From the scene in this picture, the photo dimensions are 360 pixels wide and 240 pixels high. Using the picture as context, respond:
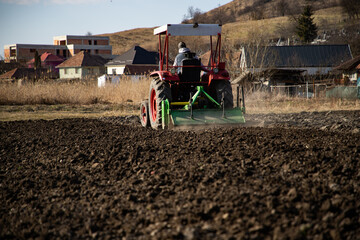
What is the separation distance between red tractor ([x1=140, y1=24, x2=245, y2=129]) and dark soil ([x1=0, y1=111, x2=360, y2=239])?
2.71 ft

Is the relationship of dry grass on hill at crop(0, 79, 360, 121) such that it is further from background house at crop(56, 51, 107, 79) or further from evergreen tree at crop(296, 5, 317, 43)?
evergreen tree at crop(296, 5, 317, 43)

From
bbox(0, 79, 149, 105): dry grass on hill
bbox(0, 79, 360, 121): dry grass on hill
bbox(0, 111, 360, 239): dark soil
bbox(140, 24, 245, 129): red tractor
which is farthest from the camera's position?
bbox(0, 79, 149, 105): dry grass on hill

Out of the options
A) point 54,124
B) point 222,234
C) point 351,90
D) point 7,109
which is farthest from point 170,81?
point 351,90

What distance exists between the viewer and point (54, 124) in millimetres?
11789

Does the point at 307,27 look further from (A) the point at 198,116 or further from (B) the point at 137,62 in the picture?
(A) the point at 198,116

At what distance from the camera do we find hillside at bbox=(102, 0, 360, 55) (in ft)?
205

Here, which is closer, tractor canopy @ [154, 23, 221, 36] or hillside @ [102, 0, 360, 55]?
tractor canopy @ [154, 23, 221, 36]

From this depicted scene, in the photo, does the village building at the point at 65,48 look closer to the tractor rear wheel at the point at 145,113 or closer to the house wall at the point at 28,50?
the house wall at the point at 28,50

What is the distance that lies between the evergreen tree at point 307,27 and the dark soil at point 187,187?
192 feet

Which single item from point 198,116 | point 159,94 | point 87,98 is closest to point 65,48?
point 87,98

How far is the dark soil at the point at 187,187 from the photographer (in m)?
3.57

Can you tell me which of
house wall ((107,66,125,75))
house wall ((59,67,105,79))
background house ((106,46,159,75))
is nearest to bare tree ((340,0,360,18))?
background house ((106,46,159,75))

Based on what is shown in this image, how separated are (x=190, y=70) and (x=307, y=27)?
57.8 m

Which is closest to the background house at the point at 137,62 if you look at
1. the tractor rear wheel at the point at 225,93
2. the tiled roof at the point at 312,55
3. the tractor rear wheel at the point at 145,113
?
the tiled roof at the point at 312,55
